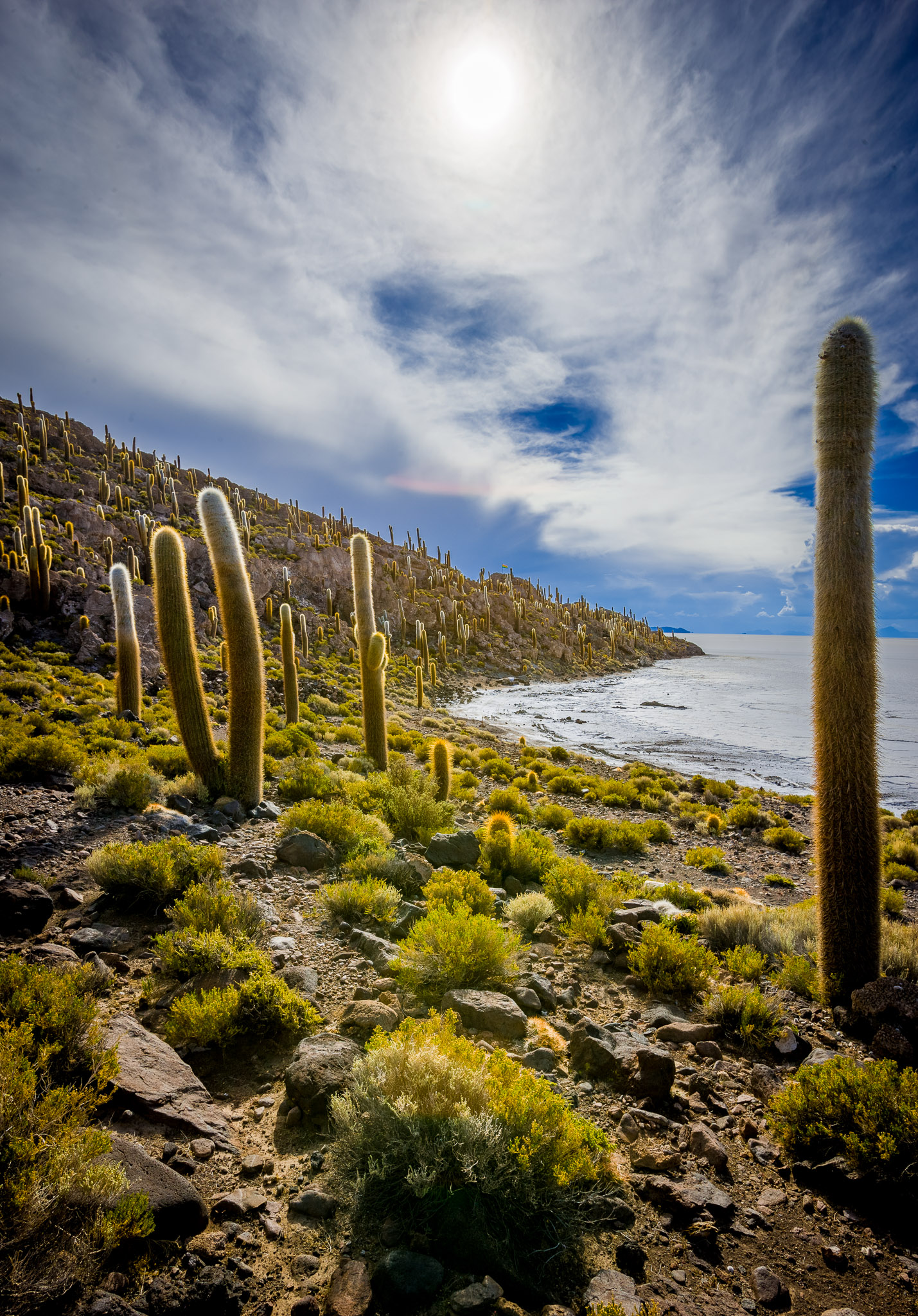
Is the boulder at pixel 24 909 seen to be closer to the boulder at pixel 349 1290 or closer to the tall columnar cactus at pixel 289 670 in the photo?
the boulder at pixel 349 1290

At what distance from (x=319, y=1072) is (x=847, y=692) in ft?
17.7

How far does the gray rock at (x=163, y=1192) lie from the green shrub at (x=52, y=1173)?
102 millimetres

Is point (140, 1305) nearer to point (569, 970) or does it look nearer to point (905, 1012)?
point (569, 970)

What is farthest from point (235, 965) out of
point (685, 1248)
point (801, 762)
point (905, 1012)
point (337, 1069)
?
point (801, 762)

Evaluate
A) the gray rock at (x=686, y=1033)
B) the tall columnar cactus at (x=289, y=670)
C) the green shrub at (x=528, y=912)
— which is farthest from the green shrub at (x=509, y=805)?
the tall columnar cactus at (x=289, y=670)

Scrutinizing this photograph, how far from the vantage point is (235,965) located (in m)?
4.23

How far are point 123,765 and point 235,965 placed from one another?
5461 millimetres

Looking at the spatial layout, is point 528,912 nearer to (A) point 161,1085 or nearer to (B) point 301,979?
(B) point 301,979

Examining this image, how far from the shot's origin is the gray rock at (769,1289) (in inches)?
105

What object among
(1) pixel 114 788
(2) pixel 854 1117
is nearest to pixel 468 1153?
(2) pixel 854 1117

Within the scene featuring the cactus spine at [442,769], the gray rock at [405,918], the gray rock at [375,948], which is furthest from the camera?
the cactus spine at [442,769]

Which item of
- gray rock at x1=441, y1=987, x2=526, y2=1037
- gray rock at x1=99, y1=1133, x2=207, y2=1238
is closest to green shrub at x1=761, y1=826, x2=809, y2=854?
gray rock at x1=441, y1=987, x2=526, y2=1037

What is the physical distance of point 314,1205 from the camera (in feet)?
9.10

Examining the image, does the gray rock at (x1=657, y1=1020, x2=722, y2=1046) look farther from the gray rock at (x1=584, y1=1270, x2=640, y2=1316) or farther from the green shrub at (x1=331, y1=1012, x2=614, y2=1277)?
the gray rock at (x1=584, y1=1270, x2=640, y2=1316)
